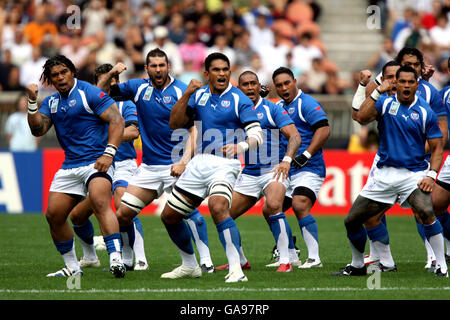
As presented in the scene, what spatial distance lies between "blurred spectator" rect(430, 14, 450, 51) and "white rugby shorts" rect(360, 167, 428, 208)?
1319 centimetres

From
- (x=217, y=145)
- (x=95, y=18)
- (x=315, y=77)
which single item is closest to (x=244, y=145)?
(x=217, y=145)

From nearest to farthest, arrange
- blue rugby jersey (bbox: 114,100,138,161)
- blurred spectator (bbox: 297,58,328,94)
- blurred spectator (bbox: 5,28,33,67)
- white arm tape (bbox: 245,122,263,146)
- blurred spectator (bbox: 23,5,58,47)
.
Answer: white arm tape (bbox: 245,122,263,146), blue rugby jersey (bbox: 114,100,138,161), blurred spectator (bbox: 297,58,328,94), blurred spectator (bbox: 5,28,33,67), blurred spectator (bbox: 23,5,58,47)

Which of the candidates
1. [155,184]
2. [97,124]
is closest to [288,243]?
[155,184]

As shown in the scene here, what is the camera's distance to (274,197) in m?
10.9

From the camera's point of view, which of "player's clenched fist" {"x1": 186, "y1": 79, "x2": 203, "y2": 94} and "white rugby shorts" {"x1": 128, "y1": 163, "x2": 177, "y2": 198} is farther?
"white rugby shorts" {"x1": 128, "y1": 163, "x2": 177, "y2": 198}

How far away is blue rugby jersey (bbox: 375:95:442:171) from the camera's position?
950 centimetres

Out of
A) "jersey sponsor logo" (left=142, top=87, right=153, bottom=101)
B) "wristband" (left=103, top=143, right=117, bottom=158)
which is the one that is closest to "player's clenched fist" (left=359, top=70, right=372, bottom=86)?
"jersey sponsor logo" (left=142, top=87, right=153, bottom=101)

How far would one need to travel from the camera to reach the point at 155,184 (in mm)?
10375

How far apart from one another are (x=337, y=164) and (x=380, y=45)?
Result: 709cm

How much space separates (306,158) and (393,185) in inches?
68.1

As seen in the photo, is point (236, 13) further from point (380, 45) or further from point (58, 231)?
point (58, 231)

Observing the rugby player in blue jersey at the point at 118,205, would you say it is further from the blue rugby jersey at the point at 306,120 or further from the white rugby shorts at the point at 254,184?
the blue rugby jersey at the point at 306,120

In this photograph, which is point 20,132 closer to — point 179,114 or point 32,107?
point 32,107

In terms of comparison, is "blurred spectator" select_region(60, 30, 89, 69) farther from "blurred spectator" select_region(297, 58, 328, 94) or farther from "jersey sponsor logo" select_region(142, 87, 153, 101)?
"jersey sponsor logo" select_region(142, 87, 153, 101)
